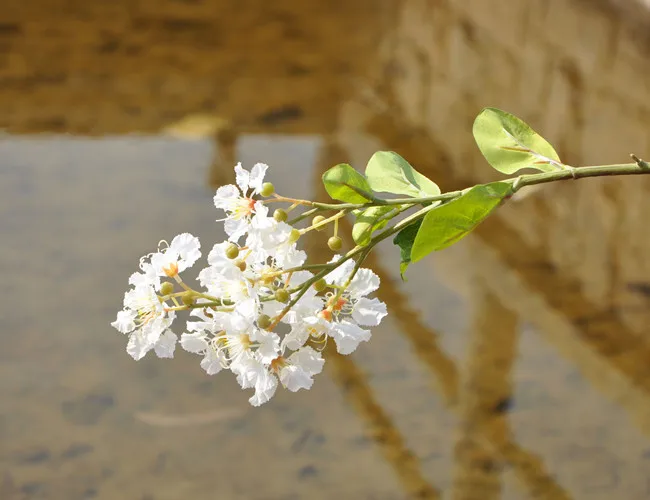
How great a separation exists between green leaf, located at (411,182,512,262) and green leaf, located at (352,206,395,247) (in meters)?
0.02

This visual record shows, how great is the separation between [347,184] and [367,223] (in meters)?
0.02

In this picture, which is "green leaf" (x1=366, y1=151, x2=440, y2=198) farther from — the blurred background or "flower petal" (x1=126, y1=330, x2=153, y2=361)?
the blurred background

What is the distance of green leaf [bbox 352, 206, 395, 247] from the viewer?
1.09 ft

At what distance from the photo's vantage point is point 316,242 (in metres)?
1.67

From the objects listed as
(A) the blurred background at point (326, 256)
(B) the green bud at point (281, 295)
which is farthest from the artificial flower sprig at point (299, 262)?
(A) the blurred background at point (326, 256)

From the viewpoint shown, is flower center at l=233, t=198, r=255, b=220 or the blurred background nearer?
flower center at l=233, t=198, r=255, b=220

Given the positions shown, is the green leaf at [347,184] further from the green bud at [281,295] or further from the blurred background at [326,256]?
the blurred background at [326,256]

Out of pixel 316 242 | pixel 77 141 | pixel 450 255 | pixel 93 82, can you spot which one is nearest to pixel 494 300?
pixel 450 255

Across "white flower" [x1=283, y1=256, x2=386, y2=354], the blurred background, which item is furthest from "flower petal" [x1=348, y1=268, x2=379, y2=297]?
the blurred background

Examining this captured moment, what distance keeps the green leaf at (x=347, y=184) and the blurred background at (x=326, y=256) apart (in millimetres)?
928

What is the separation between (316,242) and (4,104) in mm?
850

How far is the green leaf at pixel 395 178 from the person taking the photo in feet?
1.13

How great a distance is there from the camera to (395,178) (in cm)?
35

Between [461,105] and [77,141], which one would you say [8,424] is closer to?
[77,141]
